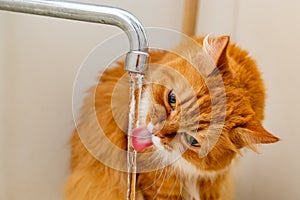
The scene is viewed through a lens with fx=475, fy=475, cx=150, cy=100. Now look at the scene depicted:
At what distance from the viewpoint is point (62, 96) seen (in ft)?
3.66

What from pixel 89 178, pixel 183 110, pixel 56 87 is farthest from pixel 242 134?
pixel 56 87

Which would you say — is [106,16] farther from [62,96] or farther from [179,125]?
[62,96]

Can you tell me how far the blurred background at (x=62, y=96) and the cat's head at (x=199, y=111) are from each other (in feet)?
0.89

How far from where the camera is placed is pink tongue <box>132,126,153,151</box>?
840 mm

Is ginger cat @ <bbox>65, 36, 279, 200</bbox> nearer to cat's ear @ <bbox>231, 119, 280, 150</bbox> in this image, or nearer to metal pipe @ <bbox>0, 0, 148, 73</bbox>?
cat's ear @ <bbox>231, 119, 280, 150</bbox>

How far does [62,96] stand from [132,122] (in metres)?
0.31

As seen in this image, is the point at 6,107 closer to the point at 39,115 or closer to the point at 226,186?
the point at 39,115

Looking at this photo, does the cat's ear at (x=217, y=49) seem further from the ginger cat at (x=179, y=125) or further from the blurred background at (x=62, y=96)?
the blurred background at (x=62, y=96)

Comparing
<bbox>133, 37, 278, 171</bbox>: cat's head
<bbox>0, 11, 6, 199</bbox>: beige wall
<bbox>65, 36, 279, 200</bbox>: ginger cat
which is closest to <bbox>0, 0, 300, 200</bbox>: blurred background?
<bbox>0, 11, 6, 199</bbox>: beige wall

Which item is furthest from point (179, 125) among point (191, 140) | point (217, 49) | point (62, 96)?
point (62, 96)

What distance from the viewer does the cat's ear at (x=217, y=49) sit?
0.81 meters

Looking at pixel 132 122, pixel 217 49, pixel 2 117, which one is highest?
pixel 217 49

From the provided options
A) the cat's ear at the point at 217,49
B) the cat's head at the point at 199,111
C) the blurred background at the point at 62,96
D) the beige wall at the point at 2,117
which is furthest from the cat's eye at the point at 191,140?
the beige wall at the point at 2,117

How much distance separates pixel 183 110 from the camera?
822 millimetres
